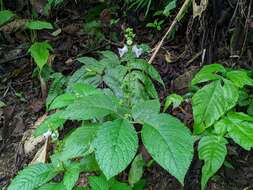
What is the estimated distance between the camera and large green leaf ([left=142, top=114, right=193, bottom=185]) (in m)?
1.58

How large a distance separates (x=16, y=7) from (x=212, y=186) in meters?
2.59

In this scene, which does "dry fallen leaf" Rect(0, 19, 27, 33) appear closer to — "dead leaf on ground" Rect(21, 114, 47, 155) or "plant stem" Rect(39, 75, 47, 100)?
"plant stem" Rect(39, 75, 47, 100)

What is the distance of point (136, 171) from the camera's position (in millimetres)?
2230

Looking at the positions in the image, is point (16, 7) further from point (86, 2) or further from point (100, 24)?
point (100, 24)

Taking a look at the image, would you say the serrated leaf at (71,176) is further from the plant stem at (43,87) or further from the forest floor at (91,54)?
the plant stem at (43,87)

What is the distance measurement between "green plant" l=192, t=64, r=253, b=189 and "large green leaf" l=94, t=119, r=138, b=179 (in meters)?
0.44

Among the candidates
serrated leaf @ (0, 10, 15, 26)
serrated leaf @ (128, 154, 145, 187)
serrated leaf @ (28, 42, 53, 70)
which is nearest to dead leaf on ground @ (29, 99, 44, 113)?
serrated leaf @ (28, 42, 53, 70)

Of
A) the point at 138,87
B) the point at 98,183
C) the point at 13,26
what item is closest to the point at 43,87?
the point at 13,26

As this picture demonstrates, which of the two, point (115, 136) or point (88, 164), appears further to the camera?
point (88, 164)

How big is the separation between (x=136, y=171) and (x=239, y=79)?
665mm

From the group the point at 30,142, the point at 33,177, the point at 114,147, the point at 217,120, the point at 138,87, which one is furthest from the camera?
the point at 30,142

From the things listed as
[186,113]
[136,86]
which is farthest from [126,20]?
[136,86]

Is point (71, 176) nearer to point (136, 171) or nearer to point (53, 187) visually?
point (53, 187)

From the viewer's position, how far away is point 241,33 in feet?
8.54
